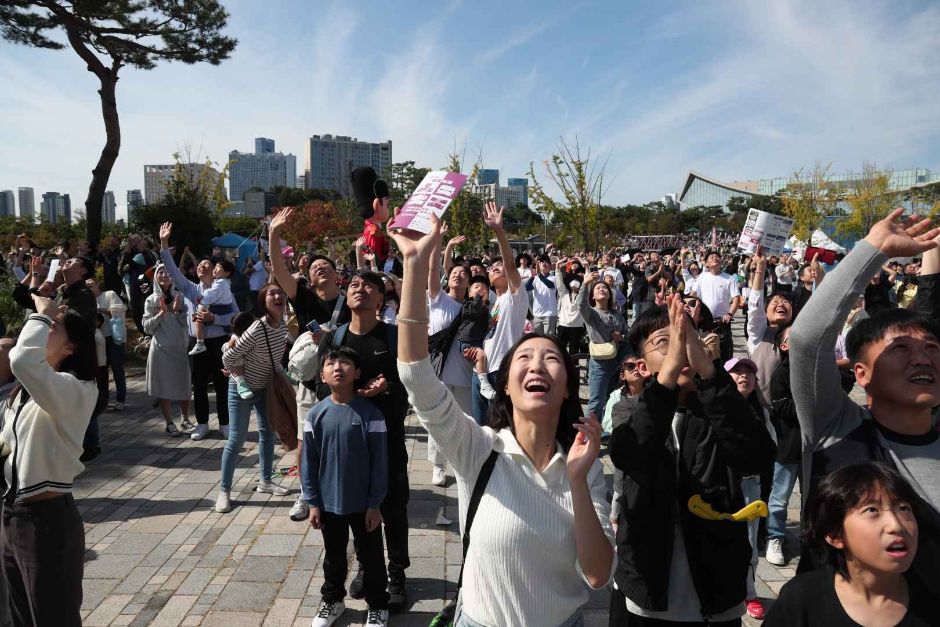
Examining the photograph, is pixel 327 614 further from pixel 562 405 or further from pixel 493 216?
pixel 493 216

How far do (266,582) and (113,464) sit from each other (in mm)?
3246

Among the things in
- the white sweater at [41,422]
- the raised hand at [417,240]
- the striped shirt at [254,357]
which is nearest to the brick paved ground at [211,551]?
the striped shirt at [254,357]

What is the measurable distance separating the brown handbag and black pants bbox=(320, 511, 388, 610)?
166 centimetres

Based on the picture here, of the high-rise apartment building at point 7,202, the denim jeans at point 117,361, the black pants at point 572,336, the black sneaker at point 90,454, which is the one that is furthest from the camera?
the high-rise apartment building at point 7,202

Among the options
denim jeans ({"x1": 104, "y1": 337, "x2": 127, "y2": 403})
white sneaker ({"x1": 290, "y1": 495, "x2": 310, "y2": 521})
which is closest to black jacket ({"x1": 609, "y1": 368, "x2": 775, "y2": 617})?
white sneaker ({"x1": 290, "y1": 495, "x2": 310, "y2": 521})

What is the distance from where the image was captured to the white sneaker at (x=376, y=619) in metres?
3.36

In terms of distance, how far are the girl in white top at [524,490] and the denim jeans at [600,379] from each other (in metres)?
4.91

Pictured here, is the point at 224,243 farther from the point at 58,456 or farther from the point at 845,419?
the point at 845,419

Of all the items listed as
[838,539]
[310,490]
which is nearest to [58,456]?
[310,490]

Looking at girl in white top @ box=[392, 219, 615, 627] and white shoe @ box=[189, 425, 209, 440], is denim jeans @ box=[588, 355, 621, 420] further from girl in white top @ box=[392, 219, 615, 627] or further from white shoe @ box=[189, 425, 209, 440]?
girl in white top @ box=[392, 219, 615, 627]

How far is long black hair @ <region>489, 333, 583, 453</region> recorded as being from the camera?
6.73 feet

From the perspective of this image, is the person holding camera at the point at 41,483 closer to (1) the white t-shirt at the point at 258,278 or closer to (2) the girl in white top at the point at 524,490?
(2) the girl in white top at the point at 524,490

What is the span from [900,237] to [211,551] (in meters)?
4.38

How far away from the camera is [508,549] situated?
183 centimetres
